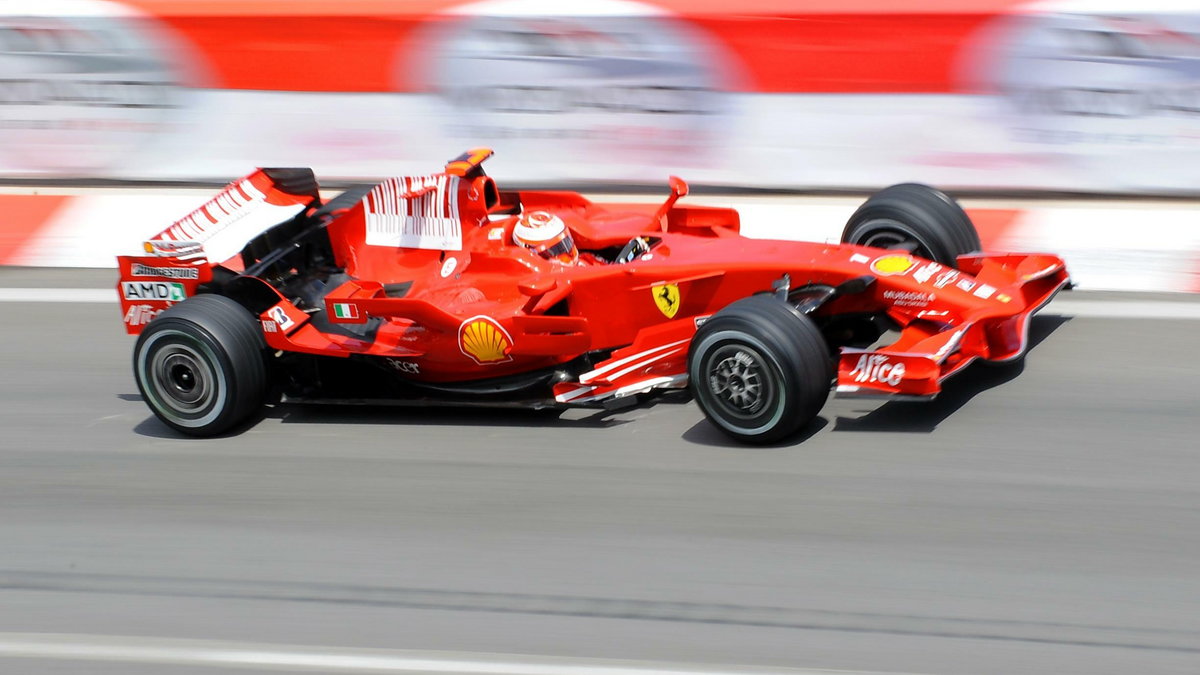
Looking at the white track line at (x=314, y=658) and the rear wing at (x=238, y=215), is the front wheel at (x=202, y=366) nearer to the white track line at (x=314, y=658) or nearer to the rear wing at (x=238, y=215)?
the rear wing at (x=238, y=215)

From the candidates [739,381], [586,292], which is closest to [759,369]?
[739,381]

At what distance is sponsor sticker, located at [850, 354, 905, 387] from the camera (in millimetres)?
5324

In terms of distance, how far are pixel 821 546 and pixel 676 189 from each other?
2.30m

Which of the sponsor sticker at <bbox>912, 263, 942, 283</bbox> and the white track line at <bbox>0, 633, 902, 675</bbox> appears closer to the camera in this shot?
the white track line at <bbox>0, 633, 902, 675</bbox>

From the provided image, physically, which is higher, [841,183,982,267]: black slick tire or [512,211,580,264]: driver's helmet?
[512,211,580,264]: driver's helmet

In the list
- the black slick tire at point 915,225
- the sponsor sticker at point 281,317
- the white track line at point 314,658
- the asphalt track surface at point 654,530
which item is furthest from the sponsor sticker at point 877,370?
the sponsor sticker at point 281,317

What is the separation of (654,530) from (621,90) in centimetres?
413

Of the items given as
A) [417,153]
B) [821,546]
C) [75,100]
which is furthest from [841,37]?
[75,100]

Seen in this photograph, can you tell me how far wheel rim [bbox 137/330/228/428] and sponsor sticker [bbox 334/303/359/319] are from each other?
1.86ft

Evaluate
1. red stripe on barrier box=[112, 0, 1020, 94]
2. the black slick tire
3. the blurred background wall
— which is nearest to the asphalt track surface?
the black slick tire

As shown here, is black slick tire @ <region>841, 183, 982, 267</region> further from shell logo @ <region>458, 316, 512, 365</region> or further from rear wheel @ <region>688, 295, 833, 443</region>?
shell logo @ <region>458, 316, 512, 365</region>

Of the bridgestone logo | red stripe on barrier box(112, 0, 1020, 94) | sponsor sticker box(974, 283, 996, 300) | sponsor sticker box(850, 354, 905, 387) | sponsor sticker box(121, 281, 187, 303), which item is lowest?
sponsor sticker box(850, 354, 905, 387)

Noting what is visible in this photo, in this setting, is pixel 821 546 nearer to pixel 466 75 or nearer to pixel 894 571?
pixel 894 571

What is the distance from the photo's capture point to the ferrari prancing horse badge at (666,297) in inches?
232
